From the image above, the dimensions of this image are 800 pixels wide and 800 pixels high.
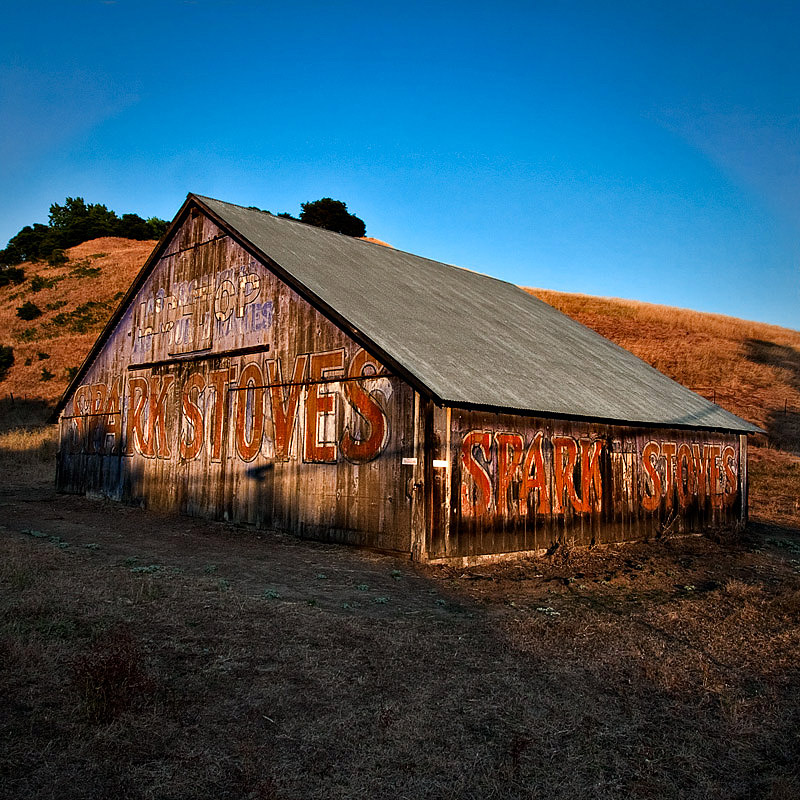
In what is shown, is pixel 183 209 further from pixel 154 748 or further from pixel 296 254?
pixel 154 748

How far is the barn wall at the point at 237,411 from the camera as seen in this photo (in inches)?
582

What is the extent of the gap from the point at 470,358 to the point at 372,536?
15.3 ft

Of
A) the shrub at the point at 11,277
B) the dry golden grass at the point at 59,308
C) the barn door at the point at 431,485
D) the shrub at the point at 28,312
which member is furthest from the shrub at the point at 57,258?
the barn door at the point at 431,485

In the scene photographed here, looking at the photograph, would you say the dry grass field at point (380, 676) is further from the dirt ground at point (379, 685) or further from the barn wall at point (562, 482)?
the barn wall at point (562, 482)

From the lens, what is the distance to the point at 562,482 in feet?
52.9

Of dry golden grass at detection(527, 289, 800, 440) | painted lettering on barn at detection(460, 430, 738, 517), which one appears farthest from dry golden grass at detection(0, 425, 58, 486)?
dry golden grass at detection(527, 289, 800, 440)

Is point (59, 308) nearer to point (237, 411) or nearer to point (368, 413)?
point (237, 411)

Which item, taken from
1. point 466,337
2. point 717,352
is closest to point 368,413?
point 466,337

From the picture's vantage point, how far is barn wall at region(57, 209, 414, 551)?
48.5ft

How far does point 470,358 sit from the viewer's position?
1616 cm

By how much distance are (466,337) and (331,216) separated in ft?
197

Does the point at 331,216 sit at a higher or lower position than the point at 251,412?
higher

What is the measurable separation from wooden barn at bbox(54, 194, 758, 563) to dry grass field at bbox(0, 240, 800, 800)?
1594 mm

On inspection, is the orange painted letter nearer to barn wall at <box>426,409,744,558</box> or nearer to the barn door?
barn wall at <box>426,409,744,558</box>
